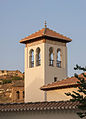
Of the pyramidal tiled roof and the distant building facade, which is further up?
the pyramidal tiled roof

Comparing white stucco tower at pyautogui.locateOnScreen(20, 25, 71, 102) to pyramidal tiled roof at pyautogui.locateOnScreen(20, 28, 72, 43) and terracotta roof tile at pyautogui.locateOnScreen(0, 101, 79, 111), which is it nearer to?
pyramidal tiled roof at pyautogui.locateOnScreen(20, 28, 72, 43)

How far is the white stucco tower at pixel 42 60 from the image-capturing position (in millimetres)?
28141

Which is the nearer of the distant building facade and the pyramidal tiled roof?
the pyramidal tiled roof

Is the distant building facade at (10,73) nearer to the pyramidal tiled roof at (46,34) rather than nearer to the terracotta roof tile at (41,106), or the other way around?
the pyramidal tiled roof at (46,34)

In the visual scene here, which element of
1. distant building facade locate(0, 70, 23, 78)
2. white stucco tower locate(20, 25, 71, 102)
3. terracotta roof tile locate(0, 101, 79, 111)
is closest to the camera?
terracotta roof tile locate(0, 101, 79, 111)

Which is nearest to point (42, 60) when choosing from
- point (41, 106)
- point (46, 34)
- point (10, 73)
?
point (46, 34)

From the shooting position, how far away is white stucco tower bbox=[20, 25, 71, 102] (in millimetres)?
28141

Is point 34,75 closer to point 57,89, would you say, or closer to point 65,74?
point 65,74

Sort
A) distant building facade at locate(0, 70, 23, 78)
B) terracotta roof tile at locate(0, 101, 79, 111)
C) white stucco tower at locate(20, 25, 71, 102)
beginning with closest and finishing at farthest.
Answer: terracotta roof tile at locate(0, 101, 79, 111) < white stucco tower at locate(20, 25, 71, 102) < distant building facade at locate(0, 70, 23, 78)

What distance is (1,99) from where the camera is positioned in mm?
65625

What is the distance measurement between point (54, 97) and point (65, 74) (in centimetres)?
553

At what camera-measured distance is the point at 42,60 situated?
28.3 metres

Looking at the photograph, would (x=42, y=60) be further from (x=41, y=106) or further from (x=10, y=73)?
(x=10, y=73)

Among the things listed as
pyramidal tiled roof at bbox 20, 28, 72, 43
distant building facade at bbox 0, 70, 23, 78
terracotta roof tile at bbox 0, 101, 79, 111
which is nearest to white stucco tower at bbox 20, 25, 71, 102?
pyramidal tiled roof at bbox 20, 28, 72, 43
